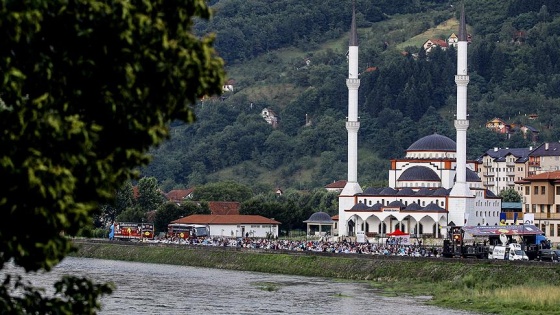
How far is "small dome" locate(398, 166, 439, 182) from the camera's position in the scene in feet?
443

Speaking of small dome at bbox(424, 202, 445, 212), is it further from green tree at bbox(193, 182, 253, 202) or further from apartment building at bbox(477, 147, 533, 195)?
apartment building at bbox(477, 147, 533, 195)

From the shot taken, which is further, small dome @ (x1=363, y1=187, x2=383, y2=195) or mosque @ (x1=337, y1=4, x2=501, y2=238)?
small dome @ (x1=363, y1=187, x2=383, y2=195)

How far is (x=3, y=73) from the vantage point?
16000 millimetres

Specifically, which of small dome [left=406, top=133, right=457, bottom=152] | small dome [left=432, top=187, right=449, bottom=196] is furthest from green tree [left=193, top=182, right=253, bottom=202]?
small dome [left=432, top=187, right=449, bottom=196]

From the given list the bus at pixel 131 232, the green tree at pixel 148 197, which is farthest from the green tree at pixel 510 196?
the bus at pixel 131 232

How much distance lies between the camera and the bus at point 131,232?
12538 cm

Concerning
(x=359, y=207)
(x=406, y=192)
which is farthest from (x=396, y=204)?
(x=359, y=207)

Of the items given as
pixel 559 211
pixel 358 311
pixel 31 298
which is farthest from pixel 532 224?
pixel 31 298

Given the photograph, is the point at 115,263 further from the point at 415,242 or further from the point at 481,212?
the point at 481,212

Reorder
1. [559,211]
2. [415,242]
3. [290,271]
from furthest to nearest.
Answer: [415,242], [559,211], [290,271]

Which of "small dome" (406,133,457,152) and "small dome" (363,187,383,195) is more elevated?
"small dome" (406,133,457,152)

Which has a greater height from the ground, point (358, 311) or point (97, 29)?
point (97, 29)

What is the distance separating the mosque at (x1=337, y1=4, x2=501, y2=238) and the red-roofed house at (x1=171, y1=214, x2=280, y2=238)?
7233mm

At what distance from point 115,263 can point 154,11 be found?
88398 millimetres
